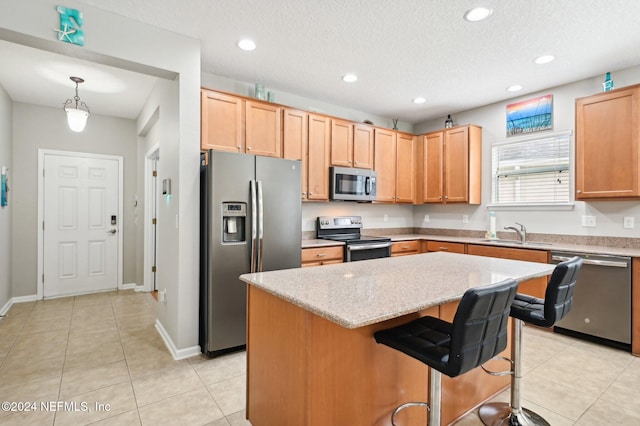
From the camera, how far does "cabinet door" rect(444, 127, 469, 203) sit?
14.7ft

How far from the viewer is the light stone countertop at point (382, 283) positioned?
1.21m

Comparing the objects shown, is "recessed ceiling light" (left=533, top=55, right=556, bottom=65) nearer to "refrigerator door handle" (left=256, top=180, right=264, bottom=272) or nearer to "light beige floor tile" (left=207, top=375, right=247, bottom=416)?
"refrigerator door handle" (left=256, top=180, right=264, bottom=272)

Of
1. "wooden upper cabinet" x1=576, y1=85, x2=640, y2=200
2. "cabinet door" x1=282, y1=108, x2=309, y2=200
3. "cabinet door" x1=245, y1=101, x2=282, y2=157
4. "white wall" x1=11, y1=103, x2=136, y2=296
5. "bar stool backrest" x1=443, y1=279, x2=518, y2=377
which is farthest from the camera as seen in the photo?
"white wall" x1=11, y1=103, x2=136, y2=296

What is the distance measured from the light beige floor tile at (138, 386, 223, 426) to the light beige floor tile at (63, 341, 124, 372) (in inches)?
36.2

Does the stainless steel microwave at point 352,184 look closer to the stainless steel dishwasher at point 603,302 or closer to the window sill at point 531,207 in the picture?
the window sill at point 531,207

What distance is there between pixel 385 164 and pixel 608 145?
2422 mm

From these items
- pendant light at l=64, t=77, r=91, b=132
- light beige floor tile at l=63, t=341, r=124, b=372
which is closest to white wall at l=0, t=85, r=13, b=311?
pendant light at l=64, t=77, r=91, b=132

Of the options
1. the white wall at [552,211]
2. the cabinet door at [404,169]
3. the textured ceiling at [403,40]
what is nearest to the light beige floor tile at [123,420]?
the textured ceiling at [403,40]

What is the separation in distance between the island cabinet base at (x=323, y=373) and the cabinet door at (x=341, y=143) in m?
2.72

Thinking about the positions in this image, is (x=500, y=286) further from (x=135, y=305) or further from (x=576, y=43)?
(x=135, y=305)

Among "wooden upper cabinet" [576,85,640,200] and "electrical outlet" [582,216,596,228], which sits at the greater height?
"wooden upper cabinet" [576,85,640,200]

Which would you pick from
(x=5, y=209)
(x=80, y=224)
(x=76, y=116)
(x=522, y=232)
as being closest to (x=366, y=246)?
(x=522, y=232)

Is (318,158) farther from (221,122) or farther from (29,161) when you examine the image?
(29,161)

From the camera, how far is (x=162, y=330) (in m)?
3.29
